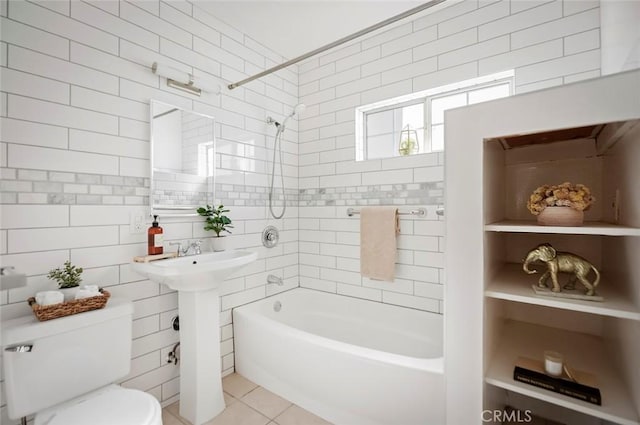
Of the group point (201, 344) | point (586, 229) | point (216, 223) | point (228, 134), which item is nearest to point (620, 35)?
point (586, 229)

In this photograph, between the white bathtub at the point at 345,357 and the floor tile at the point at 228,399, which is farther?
the floor tile at the point at 228,399

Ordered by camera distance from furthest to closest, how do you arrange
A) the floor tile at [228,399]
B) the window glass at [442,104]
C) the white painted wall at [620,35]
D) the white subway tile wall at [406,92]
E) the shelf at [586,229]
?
the window glass at [442,104]
the floor tile at [228,399]
the white subway tile wall at [406,92]
the white painted wall at [620,35]
the shelf at [586,229]

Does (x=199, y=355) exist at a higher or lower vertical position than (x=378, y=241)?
lower

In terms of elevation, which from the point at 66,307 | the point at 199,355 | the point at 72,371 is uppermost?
the point at 66,307

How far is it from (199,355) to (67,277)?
81 centimetres

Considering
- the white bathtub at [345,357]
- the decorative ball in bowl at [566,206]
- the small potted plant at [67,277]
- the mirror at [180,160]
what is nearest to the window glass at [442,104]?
the decorative ball in bowl at [566,206]

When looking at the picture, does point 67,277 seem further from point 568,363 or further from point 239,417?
point 568,363

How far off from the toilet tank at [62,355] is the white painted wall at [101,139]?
264 millimetres

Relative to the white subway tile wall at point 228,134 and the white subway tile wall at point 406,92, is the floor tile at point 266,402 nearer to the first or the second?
the white subway tile wall at point 228,134

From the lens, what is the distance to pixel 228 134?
7.59 ft

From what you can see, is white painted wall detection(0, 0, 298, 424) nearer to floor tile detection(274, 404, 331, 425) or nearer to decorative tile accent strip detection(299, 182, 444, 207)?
floor tile detection(274, 404, 331, 425)

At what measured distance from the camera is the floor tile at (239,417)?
1767mm

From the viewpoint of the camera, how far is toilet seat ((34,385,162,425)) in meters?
1.15

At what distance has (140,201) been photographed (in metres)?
1.78
